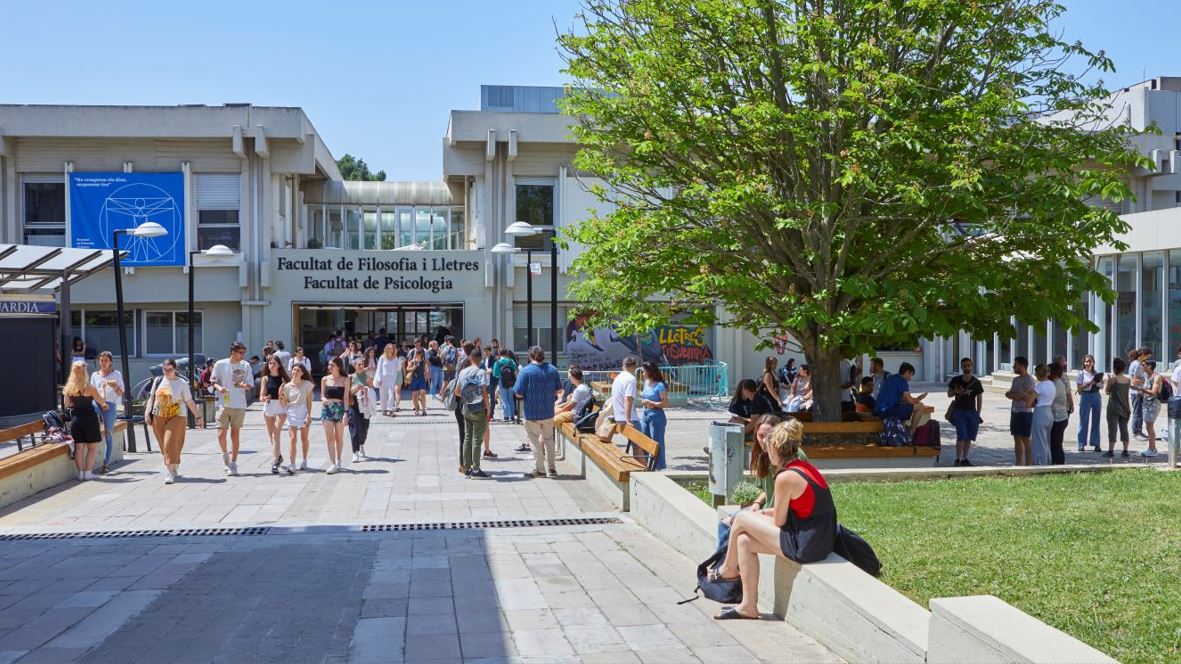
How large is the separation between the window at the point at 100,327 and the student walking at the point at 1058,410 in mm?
25137

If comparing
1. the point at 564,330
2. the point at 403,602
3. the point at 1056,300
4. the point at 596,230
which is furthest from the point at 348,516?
the point at 564,330

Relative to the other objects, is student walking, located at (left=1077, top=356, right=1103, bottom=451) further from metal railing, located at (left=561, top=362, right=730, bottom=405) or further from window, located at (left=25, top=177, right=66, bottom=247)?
window, located at (left=25, top=177, right=66, bottom=247)

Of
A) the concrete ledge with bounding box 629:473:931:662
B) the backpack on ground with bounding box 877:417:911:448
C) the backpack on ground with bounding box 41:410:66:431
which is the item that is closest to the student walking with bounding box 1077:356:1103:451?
the backpack on ground with bounding box 877:417:911:448

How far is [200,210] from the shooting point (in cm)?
3036

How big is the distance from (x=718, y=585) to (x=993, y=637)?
8.99 feet

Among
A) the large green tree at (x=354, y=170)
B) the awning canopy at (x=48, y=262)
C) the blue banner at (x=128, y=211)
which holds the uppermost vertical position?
the large green tree at (x=354, y=170)

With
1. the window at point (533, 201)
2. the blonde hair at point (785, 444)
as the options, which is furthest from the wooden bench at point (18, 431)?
the window at point (533, 201)

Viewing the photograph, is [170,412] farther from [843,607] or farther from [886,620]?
[886,620]

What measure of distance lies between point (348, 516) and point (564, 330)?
20.0m

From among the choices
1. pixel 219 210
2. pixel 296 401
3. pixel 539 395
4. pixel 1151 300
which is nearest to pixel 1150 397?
pixel 539 395

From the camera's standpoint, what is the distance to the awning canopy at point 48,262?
17.9 meters

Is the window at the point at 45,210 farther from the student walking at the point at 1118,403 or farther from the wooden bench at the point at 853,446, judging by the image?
the student walking at the point at 1118,403

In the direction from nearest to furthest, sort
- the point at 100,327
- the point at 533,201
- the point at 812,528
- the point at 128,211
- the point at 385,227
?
the point at 812,528
the point at 128,211
the point at 100,327
the point at 533,201
the point at 385,227

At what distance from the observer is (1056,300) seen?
14305 mm
